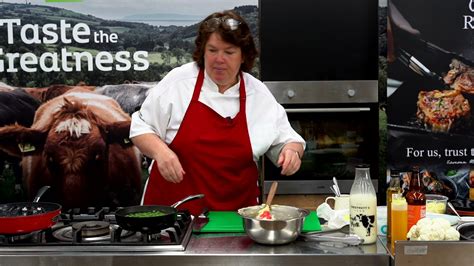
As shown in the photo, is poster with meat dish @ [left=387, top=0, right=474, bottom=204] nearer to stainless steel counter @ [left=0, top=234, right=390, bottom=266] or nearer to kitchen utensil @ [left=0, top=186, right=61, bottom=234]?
stainless steel counter @ [left=0, top=234, right=390, bottom=266]

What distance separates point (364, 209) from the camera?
1.76m

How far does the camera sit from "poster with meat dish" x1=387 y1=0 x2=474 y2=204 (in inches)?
132

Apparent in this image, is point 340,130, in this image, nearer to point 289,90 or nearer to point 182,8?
point 289,90

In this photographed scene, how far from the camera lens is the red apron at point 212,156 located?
2490mm

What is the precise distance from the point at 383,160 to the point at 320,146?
1.26 feet

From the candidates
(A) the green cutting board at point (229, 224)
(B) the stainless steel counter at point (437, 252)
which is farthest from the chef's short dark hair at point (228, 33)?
(B) the stainless steel counter at point (437, 252)

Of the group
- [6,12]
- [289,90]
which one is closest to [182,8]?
[289,90]

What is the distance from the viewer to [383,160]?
3.46 m

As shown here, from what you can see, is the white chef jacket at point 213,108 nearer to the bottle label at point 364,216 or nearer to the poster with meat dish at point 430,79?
the bottle label at point 364,216

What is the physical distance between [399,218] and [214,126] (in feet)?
3.33

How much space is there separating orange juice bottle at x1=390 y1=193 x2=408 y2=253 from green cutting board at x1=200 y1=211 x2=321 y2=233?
0.27m

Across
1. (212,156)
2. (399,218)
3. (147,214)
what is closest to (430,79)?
(212,156)

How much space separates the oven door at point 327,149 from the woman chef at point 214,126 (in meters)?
0.95

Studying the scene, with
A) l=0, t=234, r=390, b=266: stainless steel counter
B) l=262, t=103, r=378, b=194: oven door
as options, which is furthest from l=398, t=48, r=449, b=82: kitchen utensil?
l=0, t=234, r=390, b=266: stainless steel counter
